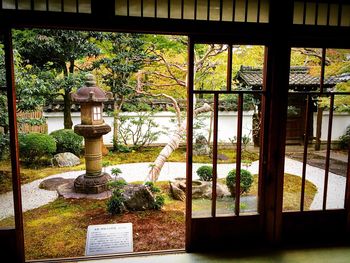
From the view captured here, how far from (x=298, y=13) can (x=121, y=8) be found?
6.44 feet

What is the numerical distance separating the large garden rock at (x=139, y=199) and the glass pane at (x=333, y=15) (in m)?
3.86

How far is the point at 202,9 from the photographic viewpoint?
312 centimetres

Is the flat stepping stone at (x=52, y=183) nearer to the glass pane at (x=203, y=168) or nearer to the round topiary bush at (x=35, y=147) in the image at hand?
the round topiary bush at (x=35, y=147)

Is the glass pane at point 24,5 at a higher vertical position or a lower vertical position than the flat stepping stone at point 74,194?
higher

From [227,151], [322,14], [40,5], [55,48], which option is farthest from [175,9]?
[55,48]

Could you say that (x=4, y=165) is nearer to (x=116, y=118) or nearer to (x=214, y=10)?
(x=214, y=10)

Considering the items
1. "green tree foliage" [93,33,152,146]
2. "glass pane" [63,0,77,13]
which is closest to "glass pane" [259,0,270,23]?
"glass pane" [63,0,77,13]

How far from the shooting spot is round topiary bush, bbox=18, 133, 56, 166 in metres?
8.05

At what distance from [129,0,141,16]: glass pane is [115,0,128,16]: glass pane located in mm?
50

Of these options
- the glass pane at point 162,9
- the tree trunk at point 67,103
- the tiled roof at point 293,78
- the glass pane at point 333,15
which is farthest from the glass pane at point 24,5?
the tree trunk at point 67,103

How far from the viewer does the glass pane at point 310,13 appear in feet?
10.9

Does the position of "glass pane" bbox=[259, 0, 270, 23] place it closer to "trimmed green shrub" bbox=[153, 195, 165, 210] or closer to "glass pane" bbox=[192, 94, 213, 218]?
"glass pane" bbox=[192, 94, 213, 218]

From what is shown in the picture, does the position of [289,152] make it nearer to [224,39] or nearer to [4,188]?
[224,39]

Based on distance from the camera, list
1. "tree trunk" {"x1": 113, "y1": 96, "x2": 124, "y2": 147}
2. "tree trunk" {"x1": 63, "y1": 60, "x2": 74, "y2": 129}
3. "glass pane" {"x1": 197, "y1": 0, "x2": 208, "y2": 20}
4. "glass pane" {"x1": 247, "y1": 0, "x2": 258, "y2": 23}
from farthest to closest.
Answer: "tree trunk" {"x1": 113, "y1": 96, "x2": 124, "y2": 147}
"tree trunk" {"x1": 63, "y1": 60, "x2": 74, "y2": 129}
"glass pane" {"x1": 247, "y1": 0, "x2": 258, "y2": 23}
"glass pane" {"x1": 197, "y1": 0, "x2": 208, "y2": 20}
